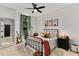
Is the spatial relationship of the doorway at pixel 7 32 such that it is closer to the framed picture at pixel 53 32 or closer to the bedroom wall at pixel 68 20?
the bedroom wall at pixel 68 20

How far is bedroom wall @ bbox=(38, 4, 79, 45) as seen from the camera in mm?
2468

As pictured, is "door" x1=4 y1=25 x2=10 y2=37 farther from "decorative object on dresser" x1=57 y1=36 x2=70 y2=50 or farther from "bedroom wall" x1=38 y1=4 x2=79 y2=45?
"decorative object on dresser" x1=57 y1=36 x2=70 y2=50

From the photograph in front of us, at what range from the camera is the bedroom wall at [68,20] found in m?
2.47

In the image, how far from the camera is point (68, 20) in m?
2.52

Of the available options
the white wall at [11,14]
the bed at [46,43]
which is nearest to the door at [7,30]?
the white wall at [11,14]

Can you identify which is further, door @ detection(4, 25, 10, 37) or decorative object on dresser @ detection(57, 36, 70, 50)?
decorative object on dresser @ detection(57, 36, 70, 50)

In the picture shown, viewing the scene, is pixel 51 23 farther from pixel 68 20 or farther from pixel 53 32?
pixel 68 20

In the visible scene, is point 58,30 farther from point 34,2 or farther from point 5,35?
point 5,35

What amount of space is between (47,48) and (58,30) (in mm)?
708

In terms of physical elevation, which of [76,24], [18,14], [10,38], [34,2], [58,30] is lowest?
[10,38]

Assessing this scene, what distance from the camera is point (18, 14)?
91.4 inches

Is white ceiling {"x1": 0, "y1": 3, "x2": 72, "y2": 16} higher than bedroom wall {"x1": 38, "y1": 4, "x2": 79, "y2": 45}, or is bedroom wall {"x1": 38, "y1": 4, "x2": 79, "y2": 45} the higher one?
white ceiling {"x1": 0, "y1": 3, "x2": 72, "y2": 16}

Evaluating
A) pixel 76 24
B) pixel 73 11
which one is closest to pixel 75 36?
pixel 76 24

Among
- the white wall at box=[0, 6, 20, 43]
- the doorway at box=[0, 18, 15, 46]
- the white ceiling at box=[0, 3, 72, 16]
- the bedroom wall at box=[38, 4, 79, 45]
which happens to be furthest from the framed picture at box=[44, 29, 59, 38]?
the doorway at box=[0, 18, 15, 46]
